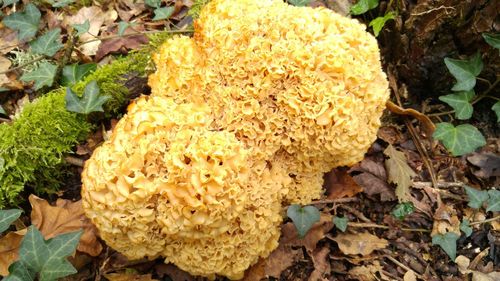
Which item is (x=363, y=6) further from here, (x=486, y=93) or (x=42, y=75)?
(x=42, y=75)

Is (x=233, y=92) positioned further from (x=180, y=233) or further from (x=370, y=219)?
(x=370, y=219)

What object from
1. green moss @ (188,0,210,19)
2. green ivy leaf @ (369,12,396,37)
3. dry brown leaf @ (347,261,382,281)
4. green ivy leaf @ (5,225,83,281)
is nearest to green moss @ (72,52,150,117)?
green moss @ (188,0,210,19)

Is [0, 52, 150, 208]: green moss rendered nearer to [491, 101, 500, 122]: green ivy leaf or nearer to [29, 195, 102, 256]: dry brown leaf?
[29, 195, 102, 256]: dry brown leaf

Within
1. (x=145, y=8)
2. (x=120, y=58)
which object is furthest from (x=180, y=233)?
(x=145, y=8)

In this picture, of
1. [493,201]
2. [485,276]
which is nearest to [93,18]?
[493,201]

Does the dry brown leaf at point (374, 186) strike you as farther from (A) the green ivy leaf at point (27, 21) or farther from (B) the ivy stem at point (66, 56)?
(A) the green ivy leaf at point (27, 21)

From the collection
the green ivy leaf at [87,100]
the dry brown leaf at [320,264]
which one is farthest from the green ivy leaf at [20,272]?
the dry brown leaf at [320,264]
